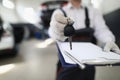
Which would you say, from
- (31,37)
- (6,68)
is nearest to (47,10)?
(31,37)

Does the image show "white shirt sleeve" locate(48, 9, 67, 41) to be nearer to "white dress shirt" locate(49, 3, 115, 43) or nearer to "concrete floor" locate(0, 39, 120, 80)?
"white dress shirt" locate(49, 3, 115, 43)

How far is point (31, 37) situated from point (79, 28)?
68 centimetres

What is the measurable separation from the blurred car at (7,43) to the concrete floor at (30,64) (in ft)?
0.29

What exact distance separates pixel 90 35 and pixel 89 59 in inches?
21.7

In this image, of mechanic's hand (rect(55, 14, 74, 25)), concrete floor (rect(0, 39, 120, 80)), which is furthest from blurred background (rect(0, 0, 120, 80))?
mechanic's hand (rect(55, 14, 74, 25))

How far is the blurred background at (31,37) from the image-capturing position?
1.56 m

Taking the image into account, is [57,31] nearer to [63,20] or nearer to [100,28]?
[63,20]

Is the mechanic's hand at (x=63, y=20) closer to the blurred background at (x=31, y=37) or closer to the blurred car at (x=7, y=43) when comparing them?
the blurred background at (x=31, y=37)

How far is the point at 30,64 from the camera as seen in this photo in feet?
7.48

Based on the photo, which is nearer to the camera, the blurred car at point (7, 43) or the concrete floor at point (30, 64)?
the concrete floor at point (30, 64)

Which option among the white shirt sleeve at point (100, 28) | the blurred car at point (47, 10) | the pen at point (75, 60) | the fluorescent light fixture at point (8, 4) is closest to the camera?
the pen at point (75, 60)

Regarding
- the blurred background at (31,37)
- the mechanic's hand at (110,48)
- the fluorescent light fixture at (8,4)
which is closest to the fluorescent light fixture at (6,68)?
the blurred background at (31,37)

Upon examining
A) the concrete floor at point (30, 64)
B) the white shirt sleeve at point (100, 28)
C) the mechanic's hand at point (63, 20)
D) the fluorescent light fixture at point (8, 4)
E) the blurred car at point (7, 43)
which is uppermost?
the fluorescent light fixture at point (8, 4)

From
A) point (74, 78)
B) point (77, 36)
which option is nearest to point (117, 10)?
point (77, 36)
